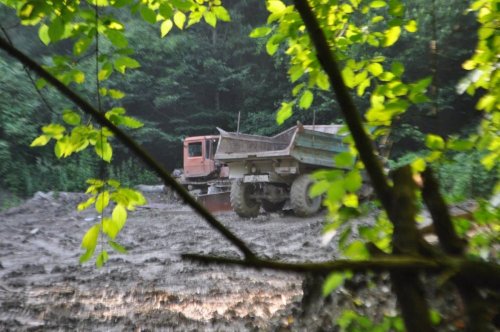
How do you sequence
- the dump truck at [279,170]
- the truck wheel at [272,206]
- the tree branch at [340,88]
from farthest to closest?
the truck wheel at [272,206] < the dump truck at [279,170] < the tree branch at [340,88]

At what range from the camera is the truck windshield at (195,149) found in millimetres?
16638

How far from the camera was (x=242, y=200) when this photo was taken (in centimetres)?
1045

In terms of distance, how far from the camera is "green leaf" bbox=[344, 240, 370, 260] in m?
1.07

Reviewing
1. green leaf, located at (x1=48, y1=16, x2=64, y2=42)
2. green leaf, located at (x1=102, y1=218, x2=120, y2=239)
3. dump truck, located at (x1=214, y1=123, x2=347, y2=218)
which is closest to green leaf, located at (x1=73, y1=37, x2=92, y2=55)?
green leaf, located at (x1=48, y1=16, x2=64, y2=42)

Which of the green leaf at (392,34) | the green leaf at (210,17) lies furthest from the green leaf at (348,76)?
the green leaf at (210,17)

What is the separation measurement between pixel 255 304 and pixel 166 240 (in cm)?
466

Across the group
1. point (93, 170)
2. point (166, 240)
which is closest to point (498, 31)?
point (166, 240)

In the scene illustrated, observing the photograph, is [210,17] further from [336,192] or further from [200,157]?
[200,157]

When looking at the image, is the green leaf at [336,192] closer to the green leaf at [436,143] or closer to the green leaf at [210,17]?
the green leaf at [436,143]

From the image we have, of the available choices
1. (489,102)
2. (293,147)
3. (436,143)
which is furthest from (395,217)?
(293,147)

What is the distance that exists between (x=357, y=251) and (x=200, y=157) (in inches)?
612

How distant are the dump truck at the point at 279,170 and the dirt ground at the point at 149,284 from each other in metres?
0.85

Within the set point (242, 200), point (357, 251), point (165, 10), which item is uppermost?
point (165, 10)

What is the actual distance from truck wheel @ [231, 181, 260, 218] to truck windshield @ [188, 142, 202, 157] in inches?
247
